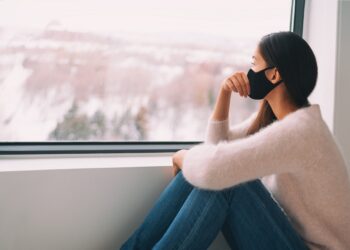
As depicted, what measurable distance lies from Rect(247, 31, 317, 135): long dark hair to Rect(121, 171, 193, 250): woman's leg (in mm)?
472

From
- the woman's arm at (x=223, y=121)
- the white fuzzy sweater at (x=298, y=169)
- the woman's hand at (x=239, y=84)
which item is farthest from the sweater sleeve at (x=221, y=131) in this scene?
the white fuzzy sweater at (x=298, y=169)

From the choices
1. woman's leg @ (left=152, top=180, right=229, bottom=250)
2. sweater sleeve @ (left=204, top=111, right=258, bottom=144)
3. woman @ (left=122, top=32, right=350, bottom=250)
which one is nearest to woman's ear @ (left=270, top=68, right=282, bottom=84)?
woman @ (left=122, top=32, right=350, bottom=250)

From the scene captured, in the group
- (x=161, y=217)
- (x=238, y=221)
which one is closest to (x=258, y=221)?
(x=238, y=221)

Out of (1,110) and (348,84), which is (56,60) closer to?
(1,110)

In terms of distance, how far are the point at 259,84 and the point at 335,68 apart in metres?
0.62

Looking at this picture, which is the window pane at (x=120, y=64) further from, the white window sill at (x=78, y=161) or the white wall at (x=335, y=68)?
the white wall at (x=335, y=68)

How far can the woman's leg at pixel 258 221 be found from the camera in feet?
3.43

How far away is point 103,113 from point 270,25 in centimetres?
96

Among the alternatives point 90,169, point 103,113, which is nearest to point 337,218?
point 90,169

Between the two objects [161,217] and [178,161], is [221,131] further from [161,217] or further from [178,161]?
[161,217]

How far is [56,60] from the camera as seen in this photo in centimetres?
143

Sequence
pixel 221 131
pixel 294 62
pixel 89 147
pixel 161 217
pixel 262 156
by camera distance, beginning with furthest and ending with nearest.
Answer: pixel 89 147
pixel 221 131
pixel 161 217
pixel 294 62
pixel 262 156

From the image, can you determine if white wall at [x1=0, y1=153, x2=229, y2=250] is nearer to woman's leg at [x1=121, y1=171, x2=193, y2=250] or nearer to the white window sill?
the white window sill

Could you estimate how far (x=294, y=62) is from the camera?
105 cm
